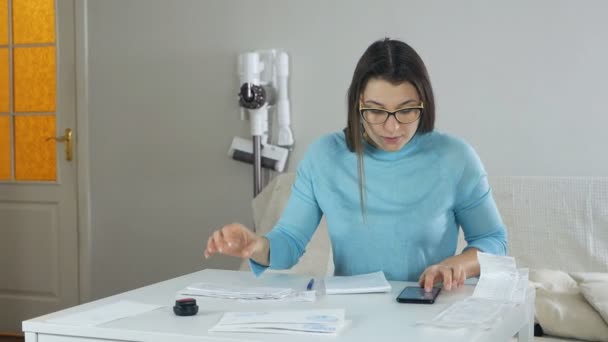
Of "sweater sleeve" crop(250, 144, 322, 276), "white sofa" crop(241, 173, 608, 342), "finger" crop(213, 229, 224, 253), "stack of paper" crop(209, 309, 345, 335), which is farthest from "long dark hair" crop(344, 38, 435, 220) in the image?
"white sofa" crop(241, 173, 608, 342)

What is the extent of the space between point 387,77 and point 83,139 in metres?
2.55

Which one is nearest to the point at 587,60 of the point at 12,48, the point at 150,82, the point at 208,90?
the point at 208,90

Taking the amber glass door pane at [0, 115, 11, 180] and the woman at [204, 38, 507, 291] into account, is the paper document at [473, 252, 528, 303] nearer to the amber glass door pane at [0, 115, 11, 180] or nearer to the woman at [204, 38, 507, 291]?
the woman at [204, 38, 507, 291]

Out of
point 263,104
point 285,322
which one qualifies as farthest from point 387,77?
point 263,104

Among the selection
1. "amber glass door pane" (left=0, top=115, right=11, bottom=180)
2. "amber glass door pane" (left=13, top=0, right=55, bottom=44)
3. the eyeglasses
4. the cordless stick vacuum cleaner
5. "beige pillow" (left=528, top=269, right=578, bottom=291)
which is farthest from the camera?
"amber glass door pane" (left=0, top=115, right=11, bottom=180)

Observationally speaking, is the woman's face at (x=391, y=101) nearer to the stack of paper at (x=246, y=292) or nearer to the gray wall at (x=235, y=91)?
the stack of paper at (x=246, y=292)

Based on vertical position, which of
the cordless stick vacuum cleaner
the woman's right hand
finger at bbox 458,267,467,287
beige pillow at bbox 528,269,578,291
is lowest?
beige pillow at bbox 528,269,578,291

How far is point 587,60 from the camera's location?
310 centimetres

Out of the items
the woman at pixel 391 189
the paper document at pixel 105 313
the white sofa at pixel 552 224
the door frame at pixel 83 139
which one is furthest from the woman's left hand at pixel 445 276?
the door frame at pixel 83 139

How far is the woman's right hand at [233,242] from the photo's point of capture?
1.57 metres

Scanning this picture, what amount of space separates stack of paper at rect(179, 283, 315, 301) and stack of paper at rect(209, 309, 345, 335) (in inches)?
7.5

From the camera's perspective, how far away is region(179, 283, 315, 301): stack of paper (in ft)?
5.05

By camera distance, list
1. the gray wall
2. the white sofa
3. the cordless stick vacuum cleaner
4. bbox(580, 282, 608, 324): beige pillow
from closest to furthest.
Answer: bbox(580, 282, 608, 324): beige pillow < the white sofa < the gray wall < the cordless stick vacuum cleaner

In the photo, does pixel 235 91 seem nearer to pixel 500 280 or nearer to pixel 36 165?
pixel 36 165
